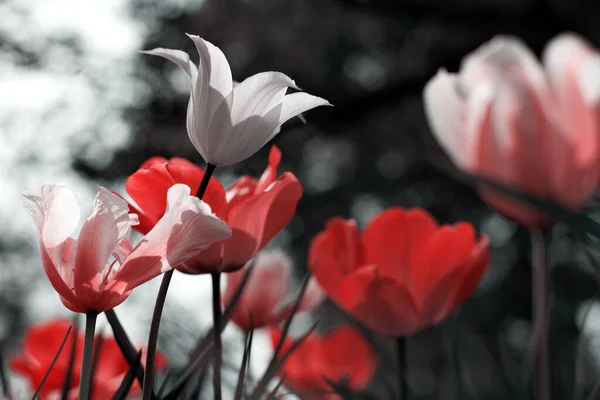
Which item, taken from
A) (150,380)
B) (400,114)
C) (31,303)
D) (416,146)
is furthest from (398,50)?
(150,380)

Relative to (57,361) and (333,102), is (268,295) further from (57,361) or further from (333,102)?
(333,102)

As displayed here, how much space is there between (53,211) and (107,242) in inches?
0.8

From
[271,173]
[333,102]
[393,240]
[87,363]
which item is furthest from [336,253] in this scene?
[333,102]

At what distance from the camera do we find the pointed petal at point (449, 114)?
15.7 inches

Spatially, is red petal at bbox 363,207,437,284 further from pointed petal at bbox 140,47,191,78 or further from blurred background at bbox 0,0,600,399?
blurred background at bbox 0,0,600,399

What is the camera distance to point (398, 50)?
3459 mm

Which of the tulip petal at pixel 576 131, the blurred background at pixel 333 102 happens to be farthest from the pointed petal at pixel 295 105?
the blurred background at pixel 333 102

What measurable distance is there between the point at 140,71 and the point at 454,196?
4.57 feet

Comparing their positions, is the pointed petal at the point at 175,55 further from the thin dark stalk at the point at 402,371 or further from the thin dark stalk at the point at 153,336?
the thin dark stalk at the point at 402,371

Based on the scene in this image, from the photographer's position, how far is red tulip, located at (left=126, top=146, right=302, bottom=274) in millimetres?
292

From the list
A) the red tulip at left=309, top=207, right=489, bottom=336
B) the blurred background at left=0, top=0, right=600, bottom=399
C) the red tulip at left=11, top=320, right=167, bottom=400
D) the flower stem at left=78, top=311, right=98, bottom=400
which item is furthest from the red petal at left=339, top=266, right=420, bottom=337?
the blurred background at left=0, top=0, right=600, bottom=399

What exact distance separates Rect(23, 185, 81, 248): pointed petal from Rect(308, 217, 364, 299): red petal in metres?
0.21

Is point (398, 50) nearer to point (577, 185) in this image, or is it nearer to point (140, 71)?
point (140, 71)

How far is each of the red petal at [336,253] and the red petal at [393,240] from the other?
0.05ft
